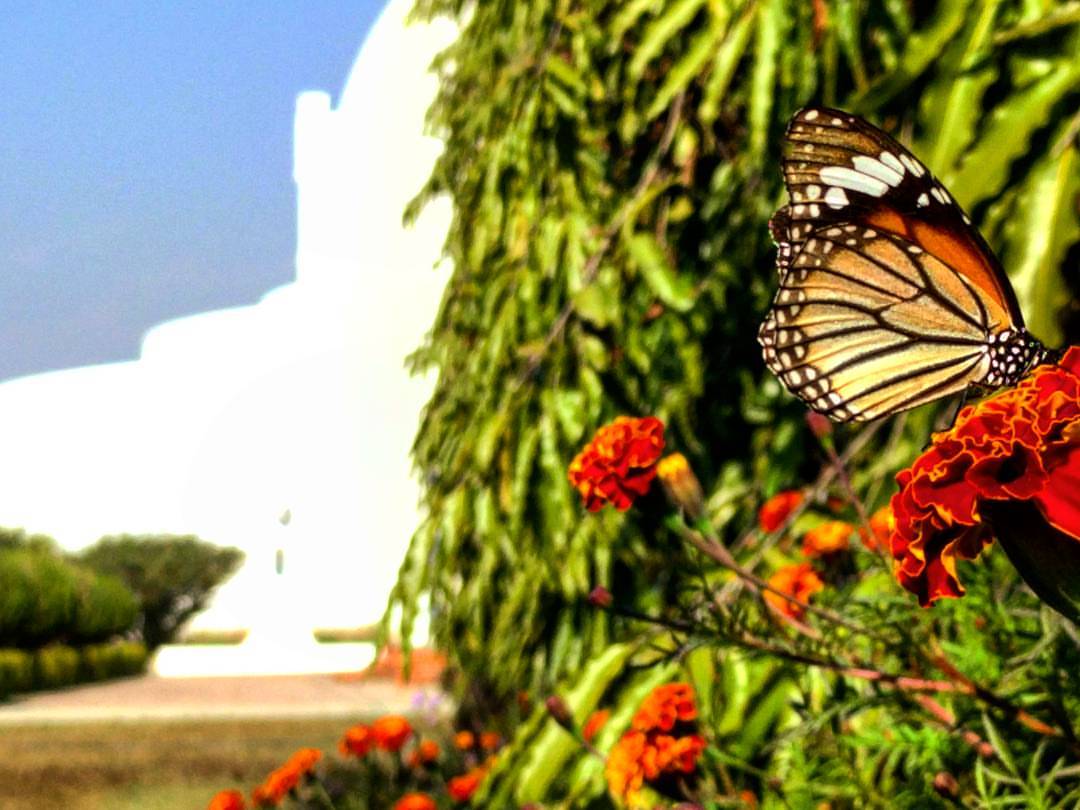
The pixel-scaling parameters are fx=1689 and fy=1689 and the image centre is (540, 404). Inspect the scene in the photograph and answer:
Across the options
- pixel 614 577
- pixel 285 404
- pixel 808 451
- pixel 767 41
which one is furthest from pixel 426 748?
pixel 285 404

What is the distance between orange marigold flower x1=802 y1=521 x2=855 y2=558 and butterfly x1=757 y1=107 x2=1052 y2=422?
0.39 meters

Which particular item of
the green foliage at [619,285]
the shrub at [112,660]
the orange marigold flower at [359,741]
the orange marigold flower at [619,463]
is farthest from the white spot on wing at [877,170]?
the shrub at [112,660]

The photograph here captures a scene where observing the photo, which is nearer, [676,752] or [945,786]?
[945,786]

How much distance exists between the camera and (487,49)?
346 cm

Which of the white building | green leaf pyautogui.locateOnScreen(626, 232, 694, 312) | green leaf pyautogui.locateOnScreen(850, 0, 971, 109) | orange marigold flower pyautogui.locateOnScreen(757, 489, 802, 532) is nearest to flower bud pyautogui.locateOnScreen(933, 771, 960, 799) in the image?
orange marigold flower pyautogui.locateOnScreen(757, 489, 802, 532)

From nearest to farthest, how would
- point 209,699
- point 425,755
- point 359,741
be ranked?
1. point 359,741
2. point 425,755
3. point 209,699

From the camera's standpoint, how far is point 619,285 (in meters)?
2.88

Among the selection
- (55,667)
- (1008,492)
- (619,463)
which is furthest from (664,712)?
(55,667)

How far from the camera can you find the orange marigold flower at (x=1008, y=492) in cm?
81

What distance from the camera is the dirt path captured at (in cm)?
920

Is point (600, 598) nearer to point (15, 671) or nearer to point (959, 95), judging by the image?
point (959, 95)

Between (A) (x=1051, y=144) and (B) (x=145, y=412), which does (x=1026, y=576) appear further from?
(B) (x=145, y=412)

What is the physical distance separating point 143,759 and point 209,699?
4.07 metres

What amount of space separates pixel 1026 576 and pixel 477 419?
212 cm
